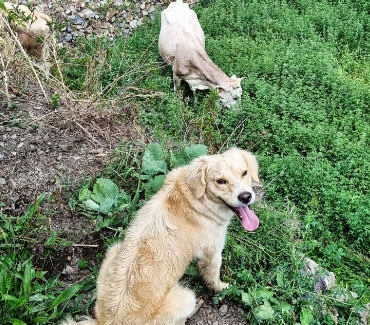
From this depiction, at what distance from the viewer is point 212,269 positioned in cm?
477

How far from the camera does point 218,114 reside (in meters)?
7.71

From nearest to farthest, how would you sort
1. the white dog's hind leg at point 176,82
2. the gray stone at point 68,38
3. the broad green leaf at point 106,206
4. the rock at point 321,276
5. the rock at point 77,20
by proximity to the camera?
the rock at point 321,276 → the broad green leaf at point 106,206 → the white dog's hind leg at point 176,82 → the gray stone at point 68,38 → the rock at point 77,20

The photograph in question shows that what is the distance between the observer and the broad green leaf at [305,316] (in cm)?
447

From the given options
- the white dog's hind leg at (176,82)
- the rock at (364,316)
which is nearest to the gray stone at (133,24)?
the white dog's hind leg at (176,82)

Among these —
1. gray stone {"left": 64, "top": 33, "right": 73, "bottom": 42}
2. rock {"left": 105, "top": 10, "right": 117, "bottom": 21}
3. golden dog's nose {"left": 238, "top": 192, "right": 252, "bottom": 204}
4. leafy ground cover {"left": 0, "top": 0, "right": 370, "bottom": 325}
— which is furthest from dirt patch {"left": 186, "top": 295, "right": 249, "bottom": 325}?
rock {"left": 105, "top": 10, "right": 117, "bottom": 21}

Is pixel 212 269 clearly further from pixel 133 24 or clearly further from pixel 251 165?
pixel 133 24

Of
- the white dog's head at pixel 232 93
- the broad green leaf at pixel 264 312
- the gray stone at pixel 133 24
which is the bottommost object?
the broad green leaf at pixel 264 312

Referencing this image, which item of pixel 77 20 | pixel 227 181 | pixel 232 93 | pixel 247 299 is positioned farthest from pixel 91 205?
pixel 77 20

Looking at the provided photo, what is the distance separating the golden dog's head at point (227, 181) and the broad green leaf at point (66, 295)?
4.94ft

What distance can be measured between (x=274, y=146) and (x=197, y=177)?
116 inches

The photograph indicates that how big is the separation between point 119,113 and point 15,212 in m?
2.06

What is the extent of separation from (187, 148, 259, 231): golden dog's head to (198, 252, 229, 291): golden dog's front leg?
18.7 inches

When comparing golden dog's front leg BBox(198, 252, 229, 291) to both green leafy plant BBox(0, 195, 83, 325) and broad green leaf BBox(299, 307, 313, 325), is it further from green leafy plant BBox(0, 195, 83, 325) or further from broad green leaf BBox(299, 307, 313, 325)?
green leafy plant BBox(0, 195, 83, 325)

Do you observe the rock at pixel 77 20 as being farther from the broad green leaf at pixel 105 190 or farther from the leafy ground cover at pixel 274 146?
the broad green leaf at pixel 105 190
